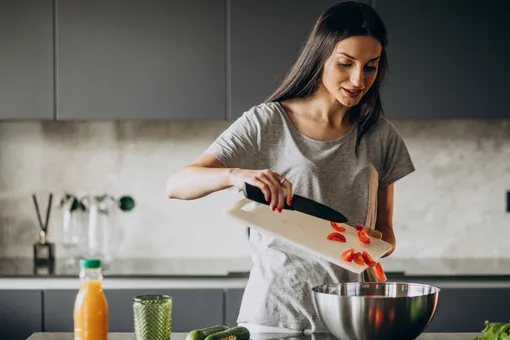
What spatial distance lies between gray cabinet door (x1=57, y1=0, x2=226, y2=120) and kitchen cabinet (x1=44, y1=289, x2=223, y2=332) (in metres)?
0.73

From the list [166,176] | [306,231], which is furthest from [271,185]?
[166,176]

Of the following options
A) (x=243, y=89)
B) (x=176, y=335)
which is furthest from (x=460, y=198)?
(x=176, y=335)

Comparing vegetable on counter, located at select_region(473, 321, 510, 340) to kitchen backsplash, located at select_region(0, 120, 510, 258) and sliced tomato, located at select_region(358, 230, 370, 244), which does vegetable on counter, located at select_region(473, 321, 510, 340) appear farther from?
kitchen backsplash, located at select_region(0, 120, 510, 258)

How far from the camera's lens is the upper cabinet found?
3.32m

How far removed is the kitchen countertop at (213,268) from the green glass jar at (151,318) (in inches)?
59.5

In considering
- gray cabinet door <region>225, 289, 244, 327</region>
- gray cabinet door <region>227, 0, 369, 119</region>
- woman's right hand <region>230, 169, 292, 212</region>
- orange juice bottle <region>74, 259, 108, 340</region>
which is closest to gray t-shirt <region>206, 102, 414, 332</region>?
woman's right hand <region>230, 169, 292, 212</region>

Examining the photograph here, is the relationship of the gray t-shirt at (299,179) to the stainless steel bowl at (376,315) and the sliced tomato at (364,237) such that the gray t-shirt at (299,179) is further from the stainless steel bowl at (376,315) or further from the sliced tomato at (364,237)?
the stainless steel bowl at (376,315)

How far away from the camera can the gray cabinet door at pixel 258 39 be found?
330cm

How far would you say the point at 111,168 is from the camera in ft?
12.1

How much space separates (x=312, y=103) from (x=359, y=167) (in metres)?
0.21

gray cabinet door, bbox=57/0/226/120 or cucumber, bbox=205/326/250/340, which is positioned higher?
gray cabinet door, bbox=57/0/226/120

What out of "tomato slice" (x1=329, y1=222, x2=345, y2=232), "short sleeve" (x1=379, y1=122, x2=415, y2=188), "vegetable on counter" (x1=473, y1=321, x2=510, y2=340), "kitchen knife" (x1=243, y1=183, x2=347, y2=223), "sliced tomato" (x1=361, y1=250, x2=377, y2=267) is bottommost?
"vegetable on counter" (x1=473, y1=321, x2=510, y2=340)

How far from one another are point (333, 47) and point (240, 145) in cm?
33

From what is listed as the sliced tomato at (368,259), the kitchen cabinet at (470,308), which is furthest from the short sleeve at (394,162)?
the kitchen cabinet at (470,308)
